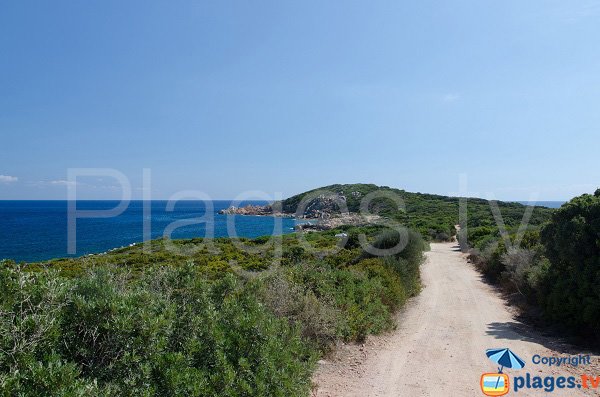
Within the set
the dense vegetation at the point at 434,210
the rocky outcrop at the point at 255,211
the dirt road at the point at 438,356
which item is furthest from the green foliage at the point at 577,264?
the rocky outcrop at the point at 255,211

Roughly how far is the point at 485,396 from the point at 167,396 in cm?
535

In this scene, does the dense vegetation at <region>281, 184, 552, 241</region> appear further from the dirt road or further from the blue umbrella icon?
the blue umbrella icon

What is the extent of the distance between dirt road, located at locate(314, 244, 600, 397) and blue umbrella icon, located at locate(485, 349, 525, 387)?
0.46 feet

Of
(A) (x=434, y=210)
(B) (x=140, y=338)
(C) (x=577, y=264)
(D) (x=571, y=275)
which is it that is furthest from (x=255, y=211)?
(B) (x=140, y=338)

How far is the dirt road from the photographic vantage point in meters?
6.64

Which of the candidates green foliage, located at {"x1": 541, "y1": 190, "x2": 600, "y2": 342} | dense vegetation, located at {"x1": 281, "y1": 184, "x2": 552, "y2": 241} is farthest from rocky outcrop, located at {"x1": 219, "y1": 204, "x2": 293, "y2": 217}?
green foliage, located at {"x1": 541, "y1": 190, "x2": 600, "y2": 342}

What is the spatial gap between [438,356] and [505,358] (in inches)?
51.1

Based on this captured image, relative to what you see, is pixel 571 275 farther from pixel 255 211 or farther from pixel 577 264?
pixel 255 211

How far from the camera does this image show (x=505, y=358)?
7.70 metres

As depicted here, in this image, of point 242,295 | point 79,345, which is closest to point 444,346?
point 242,295

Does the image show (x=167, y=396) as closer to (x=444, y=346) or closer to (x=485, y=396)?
(x=485, y=396)

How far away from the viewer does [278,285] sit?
7.66m

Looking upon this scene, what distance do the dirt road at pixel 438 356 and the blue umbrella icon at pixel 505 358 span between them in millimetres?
139

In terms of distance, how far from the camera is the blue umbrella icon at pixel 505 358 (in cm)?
746
